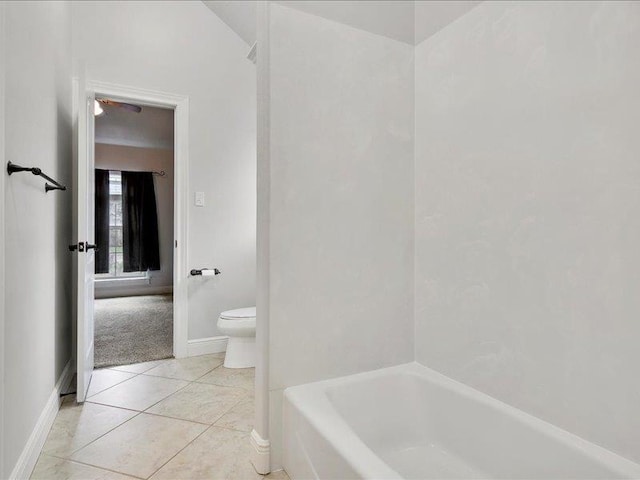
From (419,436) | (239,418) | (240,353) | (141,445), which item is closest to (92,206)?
(240,353)

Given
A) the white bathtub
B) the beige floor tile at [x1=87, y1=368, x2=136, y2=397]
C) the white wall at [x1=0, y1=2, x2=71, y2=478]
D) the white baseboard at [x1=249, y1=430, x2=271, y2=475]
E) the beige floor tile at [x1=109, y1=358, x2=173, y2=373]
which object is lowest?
the beige floor tile at [x1=87, y1=368, x2=136, y2=397]

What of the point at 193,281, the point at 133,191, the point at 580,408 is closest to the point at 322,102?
the point at 580,408

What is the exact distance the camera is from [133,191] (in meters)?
6.02

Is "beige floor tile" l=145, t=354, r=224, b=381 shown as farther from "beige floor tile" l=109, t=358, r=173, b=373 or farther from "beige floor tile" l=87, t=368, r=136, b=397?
"beige floor tile" l=87, t=368, r=136, b=397

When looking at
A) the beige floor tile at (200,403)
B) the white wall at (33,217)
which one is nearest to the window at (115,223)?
the white wall at (33,217)

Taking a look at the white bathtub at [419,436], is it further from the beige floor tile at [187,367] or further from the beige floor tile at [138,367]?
the beige floor tile at [138,367]

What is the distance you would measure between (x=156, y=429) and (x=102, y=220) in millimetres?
4824

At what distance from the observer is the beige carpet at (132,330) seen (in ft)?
9.98

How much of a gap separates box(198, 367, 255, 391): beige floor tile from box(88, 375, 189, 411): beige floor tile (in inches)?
6.8

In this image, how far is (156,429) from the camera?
6.26 feet

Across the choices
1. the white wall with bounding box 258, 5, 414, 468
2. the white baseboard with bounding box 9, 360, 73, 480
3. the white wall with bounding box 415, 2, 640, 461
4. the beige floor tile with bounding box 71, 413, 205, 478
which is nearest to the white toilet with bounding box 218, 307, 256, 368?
the beige floor tile with bounding box 71, 413, 205, 478

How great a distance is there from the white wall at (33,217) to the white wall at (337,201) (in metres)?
0.95

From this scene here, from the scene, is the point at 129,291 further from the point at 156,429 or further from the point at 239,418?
the point at 239,418

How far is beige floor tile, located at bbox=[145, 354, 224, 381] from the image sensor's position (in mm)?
2639
